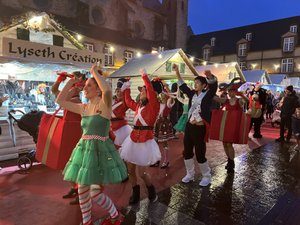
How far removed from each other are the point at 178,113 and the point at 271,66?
1181 inches

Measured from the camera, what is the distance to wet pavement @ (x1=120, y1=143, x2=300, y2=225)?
12.0ft

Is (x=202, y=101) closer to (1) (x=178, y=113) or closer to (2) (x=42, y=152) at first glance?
(2) (x=42, y=152)

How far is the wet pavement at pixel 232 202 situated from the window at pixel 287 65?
1253 inches

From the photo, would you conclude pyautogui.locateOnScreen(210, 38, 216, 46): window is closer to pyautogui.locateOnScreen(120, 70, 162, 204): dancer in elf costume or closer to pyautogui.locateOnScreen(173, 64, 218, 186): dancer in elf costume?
pyautogui.locateOnScreen(173, 64, 218, 186): dancer in elf costume

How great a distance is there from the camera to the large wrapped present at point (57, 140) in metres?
3.75

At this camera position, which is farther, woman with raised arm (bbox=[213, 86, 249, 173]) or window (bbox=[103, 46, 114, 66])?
window (bbox=[103, 46, 114, 66])

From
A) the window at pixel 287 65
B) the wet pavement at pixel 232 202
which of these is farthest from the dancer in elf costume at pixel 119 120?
the window at pixel 287 65

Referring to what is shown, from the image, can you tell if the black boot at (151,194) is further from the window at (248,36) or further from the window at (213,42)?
the window at (213,42)

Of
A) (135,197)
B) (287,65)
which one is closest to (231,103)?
(135,197)

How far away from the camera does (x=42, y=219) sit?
3.53 metres

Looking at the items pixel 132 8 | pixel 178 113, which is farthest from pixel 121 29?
pixel 178 113

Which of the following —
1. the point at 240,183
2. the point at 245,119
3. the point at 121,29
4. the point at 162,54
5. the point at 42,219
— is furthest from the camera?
the point at 121,29

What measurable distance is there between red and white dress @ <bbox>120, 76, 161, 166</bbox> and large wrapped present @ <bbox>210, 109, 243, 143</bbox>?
7.56 ft

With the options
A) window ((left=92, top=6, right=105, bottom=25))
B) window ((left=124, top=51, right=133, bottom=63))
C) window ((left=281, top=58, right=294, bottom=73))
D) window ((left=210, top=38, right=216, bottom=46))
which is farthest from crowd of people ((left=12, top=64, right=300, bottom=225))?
window ((left=210, top=38, right=216, bottom=46))
